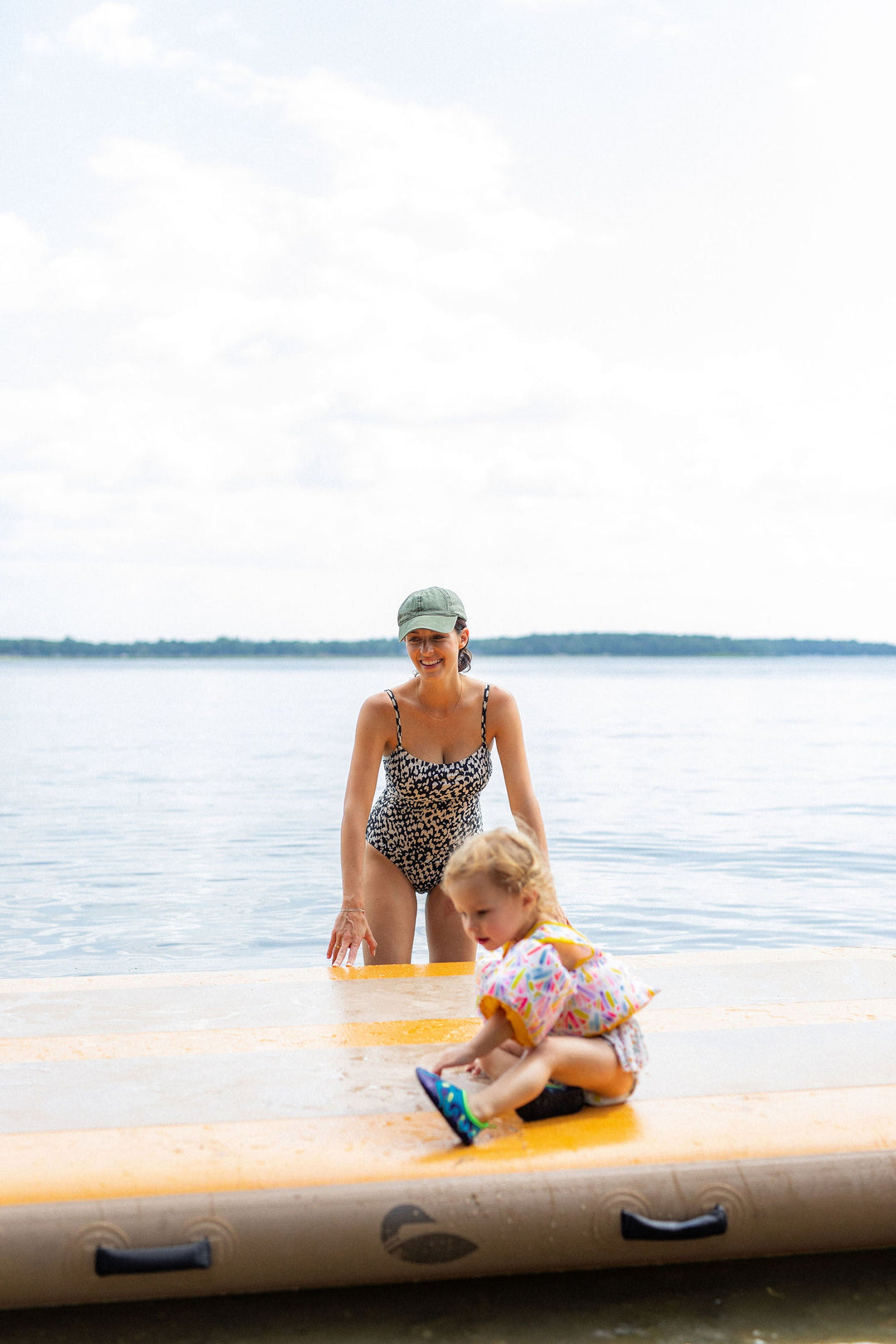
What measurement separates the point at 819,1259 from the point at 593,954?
890 mm

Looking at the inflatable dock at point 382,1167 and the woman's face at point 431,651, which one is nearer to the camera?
the inflatable dock at point 382,1167

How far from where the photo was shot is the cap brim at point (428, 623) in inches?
170

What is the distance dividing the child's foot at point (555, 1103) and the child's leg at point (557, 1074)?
28 mm

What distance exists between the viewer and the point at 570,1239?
2.63m

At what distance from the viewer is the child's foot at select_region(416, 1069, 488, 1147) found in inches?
105

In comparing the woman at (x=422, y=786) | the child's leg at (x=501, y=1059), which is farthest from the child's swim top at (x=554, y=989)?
the woman at (x=422, y=786)

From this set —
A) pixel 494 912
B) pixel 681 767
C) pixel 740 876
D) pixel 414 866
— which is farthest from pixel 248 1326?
pixel 681 767

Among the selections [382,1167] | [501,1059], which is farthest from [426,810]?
[382,1167]

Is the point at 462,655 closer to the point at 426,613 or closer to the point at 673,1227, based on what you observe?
the point at 426,613

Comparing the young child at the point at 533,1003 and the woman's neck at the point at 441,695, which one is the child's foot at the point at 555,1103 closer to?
the young child at the point at 533,1003

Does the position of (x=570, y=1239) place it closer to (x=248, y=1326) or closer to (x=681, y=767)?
(x=248, y=1326)

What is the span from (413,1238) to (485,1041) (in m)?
0.47

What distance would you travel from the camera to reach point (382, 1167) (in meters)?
2.64

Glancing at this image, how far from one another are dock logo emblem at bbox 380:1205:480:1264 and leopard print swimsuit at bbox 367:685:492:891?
86.5 inches
